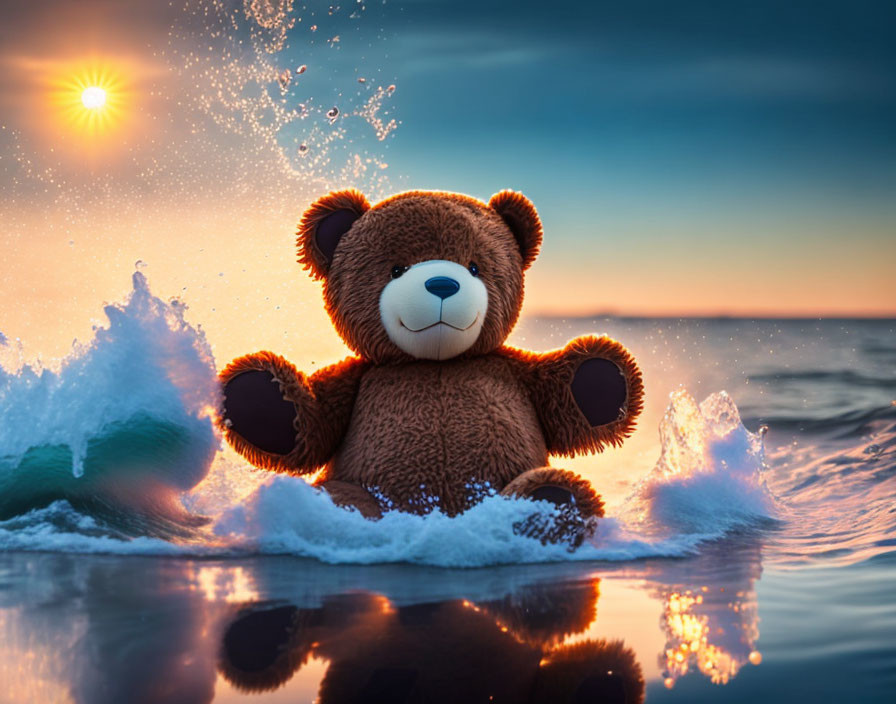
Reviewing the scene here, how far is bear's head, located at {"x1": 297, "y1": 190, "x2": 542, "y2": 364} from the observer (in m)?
3.89

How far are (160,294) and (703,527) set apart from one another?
2297 mm

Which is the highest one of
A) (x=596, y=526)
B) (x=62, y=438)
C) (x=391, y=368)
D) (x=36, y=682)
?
(x=391, y=368)

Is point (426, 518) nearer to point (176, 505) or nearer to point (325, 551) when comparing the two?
point (325, 551)

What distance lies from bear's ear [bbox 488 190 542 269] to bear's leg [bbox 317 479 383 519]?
3.91 feet

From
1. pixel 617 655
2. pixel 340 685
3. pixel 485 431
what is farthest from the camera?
pixel 485 431

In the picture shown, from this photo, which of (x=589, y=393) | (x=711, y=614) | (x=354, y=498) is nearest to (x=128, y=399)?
(x=354, y=498)

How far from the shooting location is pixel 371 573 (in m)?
3.30

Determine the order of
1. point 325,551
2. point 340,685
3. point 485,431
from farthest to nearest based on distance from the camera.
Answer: point 485,431 < point 325,551 < point 340,685

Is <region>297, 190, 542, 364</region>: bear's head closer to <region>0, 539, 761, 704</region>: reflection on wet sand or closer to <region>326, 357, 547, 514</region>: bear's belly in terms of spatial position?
<region>326, 357, 547, 514</region>: bear's belly

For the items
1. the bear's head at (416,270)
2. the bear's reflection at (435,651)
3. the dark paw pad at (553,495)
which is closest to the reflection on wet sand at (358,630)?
the bear's reflection at (435,651)

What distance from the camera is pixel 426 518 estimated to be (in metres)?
3.64

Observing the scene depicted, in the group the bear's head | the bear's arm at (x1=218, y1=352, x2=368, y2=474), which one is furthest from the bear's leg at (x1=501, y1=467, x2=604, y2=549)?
the bear's arm at (x1=218, y1=352, x2=368, y2=474)

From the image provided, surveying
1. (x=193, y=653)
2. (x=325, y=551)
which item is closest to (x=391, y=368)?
(x=325, y=551)

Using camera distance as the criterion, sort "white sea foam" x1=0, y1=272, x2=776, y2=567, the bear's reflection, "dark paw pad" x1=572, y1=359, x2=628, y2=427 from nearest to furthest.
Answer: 1. the bear's reflection
2. "white sea foam" x1=0, y1=272, x2=776, y2=567
3. "dark paw pad" x1=572, y1=359, x2=628, y2=427
